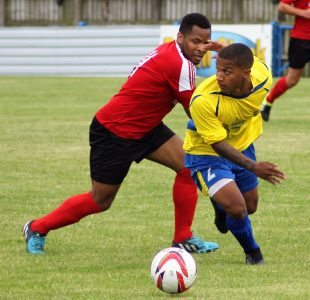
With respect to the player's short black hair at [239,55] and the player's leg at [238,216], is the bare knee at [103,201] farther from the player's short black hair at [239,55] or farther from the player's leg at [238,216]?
the player's short black hair at [239,55]

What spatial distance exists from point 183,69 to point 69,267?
5.10ft

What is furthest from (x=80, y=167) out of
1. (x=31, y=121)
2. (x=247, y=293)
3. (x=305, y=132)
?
(x=247, y=293)

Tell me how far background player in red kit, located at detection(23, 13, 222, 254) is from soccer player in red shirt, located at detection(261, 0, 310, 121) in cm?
769

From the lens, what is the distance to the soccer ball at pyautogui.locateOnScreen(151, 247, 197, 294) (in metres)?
6.81

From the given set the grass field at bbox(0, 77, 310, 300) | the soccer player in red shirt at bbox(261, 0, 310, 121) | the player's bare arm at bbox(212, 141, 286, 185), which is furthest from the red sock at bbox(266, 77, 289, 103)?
the player's bare arm at bbox(212, 141, 286, 185)

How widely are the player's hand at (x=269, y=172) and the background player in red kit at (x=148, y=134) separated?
0.96 meters

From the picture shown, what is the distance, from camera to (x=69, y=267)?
7949mm

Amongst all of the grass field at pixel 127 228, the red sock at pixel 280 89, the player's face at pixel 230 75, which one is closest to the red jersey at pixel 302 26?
the red sock at pixel 280 89

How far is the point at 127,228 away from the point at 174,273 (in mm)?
2856

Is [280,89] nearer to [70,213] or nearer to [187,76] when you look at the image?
[70,213]

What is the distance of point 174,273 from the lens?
6797 mm

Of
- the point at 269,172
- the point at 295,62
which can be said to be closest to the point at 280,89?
the point at 295,62

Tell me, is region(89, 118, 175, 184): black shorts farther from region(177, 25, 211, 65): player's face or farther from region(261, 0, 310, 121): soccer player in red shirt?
region(261, 0, 310, 121): soccer player in red shirt

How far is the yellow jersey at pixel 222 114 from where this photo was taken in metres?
7.71
